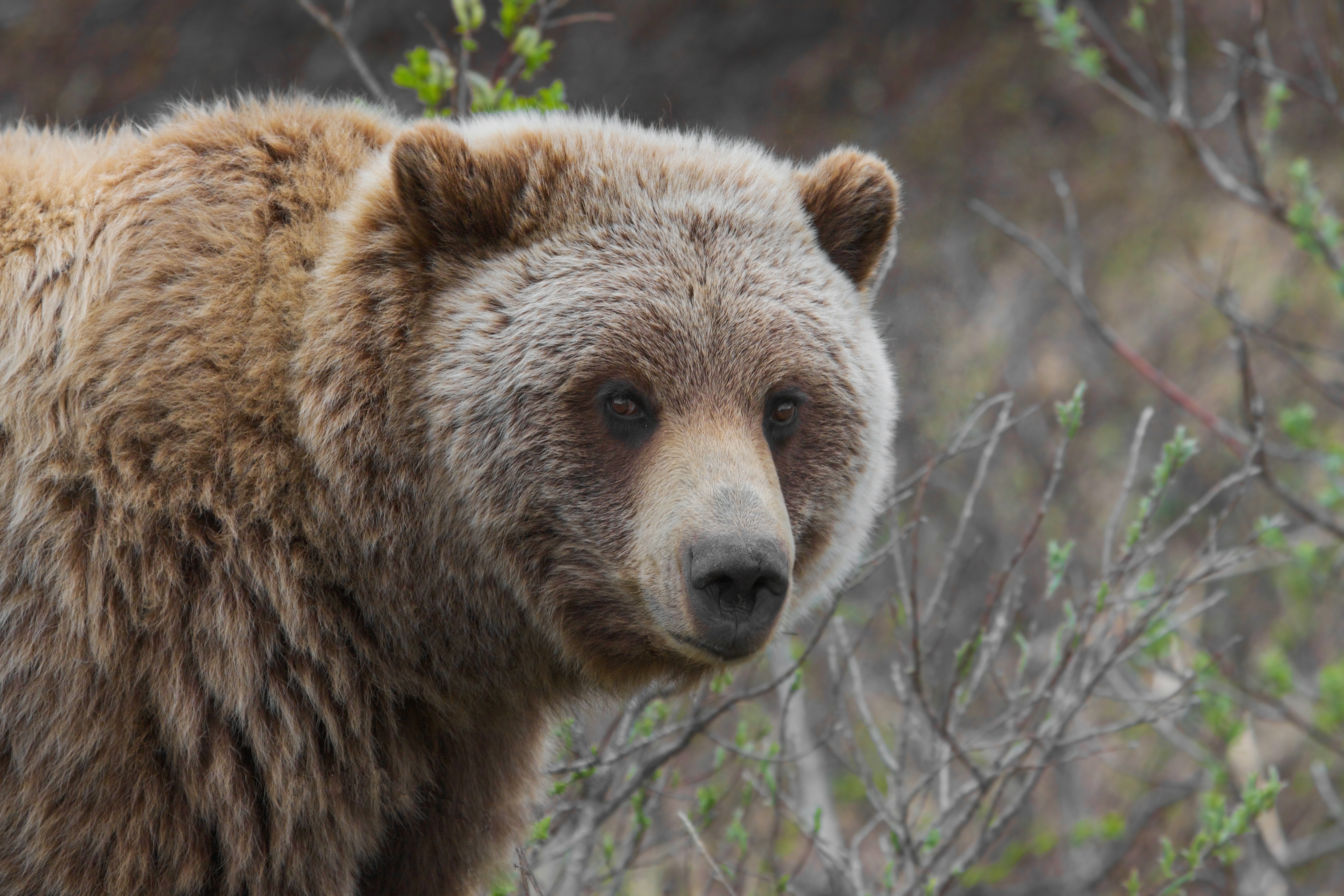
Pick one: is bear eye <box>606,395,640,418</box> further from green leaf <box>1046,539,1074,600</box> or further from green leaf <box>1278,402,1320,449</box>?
green leaf <box>1278,402,1320,449</box>

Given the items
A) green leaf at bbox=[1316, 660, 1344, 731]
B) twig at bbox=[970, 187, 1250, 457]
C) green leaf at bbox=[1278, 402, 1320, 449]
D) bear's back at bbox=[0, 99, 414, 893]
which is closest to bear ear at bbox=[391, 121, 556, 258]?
bear's back at bbox=[0, 99, 414, 893]

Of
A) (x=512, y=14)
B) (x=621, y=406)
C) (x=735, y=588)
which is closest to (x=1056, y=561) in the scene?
(x=735, y=588)

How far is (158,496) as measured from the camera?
279 centimetres

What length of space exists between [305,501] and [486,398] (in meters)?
0.50

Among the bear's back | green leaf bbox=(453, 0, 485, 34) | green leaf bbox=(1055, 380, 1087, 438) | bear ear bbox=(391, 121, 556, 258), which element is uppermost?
green leaf bbox=(453, 0, 485, 34)

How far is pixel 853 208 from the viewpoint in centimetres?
348

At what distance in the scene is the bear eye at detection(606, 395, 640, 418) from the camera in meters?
Answer: 2.95

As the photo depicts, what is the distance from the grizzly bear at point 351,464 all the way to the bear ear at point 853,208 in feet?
0.98

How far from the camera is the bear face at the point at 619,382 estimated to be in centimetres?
284

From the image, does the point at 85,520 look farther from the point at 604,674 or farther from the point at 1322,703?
the point at 1322,703

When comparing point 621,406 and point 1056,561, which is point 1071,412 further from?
point 621,406

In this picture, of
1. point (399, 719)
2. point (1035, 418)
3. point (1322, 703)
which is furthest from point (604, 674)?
point (1035, 418)

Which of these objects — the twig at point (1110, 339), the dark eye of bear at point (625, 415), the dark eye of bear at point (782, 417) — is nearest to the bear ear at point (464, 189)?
the dark eye of bear at point (625, 415)

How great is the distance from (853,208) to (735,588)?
132cm
